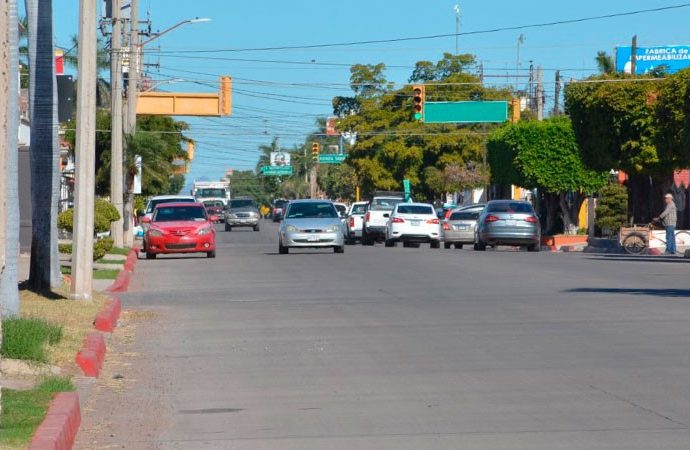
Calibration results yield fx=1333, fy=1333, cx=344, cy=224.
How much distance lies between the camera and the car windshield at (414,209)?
47.0 m

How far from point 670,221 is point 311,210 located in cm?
1069

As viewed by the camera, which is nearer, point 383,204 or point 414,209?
point 414,209

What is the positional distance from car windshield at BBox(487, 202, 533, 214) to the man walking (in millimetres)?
4574

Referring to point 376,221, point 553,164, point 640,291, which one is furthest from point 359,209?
point 640,291

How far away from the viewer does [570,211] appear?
2271 inches

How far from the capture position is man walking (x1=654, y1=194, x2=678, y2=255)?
Result: 3928 cm

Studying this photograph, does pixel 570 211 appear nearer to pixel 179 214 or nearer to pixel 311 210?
pixel 311 210

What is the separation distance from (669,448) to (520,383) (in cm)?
315

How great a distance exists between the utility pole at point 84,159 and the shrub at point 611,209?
120ft

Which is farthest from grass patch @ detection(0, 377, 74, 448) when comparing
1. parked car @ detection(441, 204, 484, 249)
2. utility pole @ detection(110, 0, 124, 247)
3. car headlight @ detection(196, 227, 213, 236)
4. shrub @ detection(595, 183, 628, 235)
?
shrub @ detection(595, 183, 628, 235)

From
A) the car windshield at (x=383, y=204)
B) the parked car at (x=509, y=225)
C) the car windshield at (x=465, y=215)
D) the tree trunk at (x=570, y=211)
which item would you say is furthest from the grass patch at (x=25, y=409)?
the tree trunk at (x=570, y=211)

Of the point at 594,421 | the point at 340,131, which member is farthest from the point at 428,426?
the point at 340,131

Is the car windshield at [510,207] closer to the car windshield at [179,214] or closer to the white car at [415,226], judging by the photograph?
the white car at [415,226]

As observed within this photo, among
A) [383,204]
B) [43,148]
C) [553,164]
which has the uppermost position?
[553,164]
